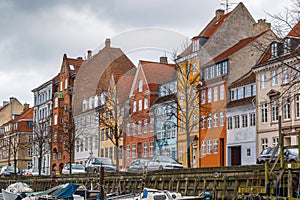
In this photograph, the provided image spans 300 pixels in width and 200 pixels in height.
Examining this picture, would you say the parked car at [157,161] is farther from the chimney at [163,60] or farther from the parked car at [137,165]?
the chimney at [163,60]

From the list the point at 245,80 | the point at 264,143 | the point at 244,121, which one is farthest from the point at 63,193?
the point at 245,80

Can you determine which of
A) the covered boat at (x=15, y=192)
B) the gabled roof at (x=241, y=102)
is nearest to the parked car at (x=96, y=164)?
the covered boat at (x=15, y=192)

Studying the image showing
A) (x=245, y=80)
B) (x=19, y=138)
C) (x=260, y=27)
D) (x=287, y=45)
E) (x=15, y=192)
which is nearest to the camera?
(x=287, y=45)

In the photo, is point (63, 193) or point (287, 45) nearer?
point (287, 45)

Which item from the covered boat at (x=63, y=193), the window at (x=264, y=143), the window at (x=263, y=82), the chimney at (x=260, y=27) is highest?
the chimney at (x=260, y=27)

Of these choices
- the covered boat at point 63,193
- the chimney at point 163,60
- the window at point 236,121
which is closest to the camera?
the chimney at point 163,60

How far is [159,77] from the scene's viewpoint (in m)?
16.5

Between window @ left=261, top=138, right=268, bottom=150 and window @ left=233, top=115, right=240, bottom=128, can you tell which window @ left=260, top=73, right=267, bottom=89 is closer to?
window @ left=233, top=115, right=240, bottom=128

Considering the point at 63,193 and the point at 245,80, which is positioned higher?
the point at 245,80

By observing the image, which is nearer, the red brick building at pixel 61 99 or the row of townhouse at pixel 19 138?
the red brick building at pixel 61 99

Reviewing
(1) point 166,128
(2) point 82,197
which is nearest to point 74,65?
(2) point 82,197

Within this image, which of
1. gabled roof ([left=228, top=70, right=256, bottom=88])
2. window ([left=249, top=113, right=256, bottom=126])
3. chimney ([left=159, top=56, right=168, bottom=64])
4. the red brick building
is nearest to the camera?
chimney ([left=159, top=56, right=168, bottom=64])

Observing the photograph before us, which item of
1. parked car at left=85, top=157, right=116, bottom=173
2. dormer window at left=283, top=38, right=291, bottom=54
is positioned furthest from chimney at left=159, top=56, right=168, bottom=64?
parked car at left=85, top=157, right=116, bottom=173

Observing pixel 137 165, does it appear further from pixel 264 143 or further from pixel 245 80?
pixel 245 80
